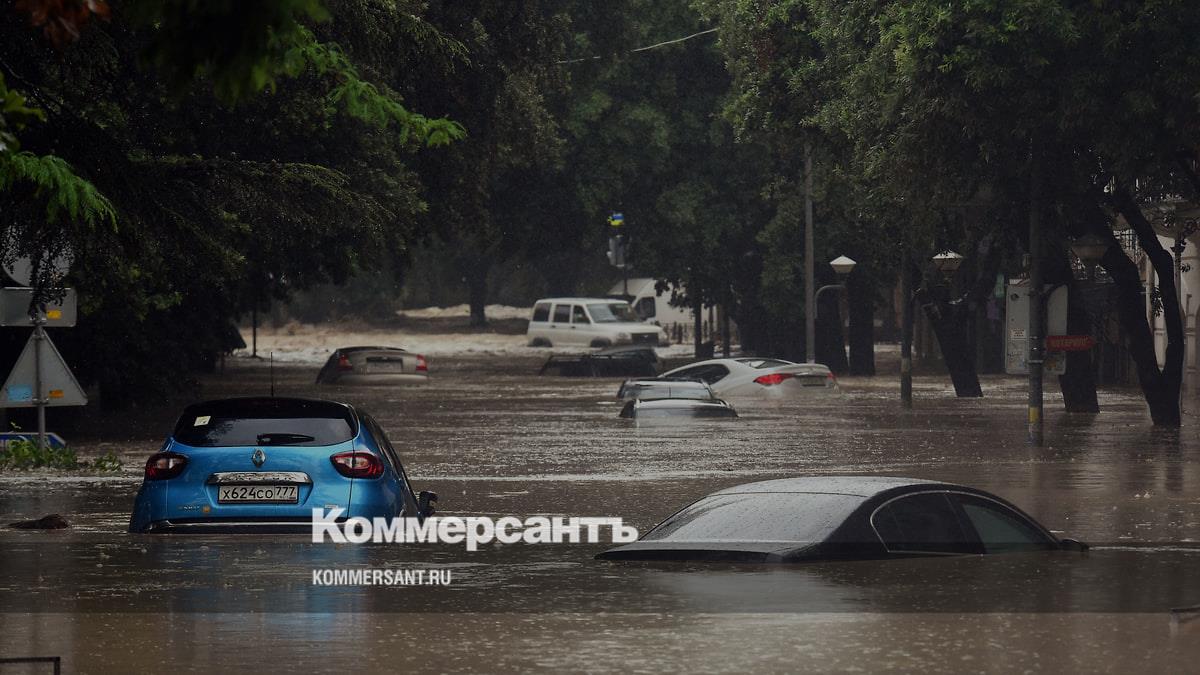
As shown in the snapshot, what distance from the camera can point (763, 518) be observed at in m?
11.5

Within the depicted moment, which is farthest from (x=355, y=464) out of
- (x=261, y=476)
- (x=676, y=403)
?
(x=676, y=403)

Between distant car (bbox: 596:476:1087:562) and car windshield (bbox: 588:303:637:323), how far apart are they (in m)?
58.7

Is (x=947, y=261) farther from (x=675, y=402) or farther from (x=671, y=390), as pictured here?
(x=675, y=402)

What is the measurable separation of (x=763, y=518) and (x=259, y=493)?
12.9 feet

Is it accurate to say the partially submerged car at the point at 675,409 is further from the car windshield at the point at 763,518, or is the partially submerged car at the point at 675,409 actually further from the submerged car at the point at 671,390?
the car windshield at the point at 763,518

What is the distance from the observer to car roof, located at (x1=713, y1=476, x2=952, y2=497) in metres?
11.4

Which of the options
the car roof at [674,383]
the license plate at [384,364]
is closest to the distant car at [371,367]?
the license plate at [384,364]

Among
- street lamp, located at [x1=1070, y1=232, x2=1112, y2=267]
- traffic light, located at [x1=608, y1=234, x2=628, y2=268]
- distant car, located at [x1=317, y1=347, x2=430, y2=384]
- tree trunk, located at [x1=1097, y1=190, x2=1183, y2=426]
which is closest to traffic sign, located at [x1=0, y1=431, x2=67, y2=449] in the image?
street lamp, located at [x1=1070, y1=232, x2=1112, y2=267]

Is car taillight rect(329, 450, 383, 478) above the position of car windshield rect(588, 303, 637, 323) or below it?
below

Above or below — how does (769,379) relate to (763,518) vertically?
below

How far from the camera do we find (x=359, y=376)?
50.7 m

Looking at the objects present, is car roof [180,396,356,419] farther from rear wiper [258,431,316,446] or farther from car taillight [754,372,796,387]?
car taillight [754,372,796,387]

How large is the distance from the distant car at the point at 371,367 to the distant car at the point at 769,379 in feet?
32.8

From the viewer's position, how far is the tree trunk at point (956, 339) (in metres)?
42.4
